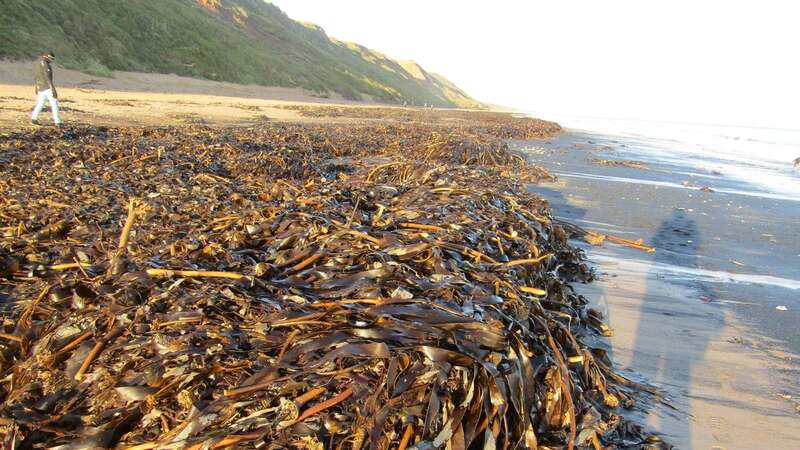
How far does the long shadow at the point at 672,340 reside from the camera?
2.37m

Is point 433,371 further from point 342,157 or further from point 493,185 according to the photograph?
point 342,157

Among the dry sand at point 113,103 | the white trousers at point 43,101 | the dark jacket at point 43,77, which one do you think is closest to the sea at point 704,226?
the white trousers at point 43,101

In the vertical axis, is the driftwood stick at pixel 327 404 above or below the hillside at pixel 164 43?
below

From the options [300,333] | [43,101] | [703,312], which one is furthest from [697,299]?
[43,101]

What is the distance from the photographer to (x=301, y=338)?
64.8 inches

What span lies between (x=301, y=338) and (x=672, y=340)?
2.39 metres

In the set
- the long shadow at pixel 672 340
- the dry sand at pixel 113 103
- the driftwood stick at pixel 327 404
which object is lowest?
the long shadow at pixel 672 340

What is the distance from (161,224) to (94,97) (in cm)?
1389

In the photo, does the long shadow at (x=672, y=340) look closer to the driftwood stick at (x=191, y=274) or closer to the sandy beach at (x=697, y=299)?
the sandy beach at (x=697, y=299)

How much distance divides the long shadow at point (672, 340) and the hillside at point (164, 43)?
65.9 feet

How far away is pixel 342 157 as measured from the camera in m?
8.20

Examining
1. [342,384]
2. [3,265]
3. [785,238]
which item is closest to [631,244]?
[785,238]

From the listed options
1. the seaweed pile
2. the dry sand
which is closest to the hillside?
the dry sand

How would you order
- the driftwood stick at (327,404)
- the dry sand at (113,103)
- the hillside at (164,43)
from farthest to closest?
the hillside at (164,43) → the dry sand at (113,103) → the driftwood stick at (327,404)
